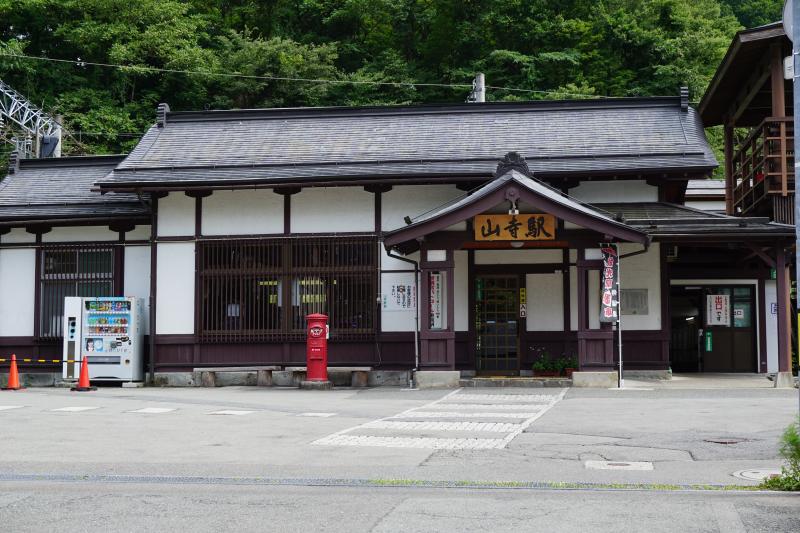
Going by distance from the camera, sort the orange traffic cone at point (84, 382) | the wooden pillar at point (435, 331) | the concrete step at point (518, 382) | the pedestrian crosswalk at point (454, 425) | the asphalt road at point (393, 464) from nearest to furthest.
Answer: the asphalt road at point (393, 464), the pedestrian crosswalk at point (454, 425), the concrete step at point (518, 382), the wooden pillar at point (435, 331), the orange traffic cone at point (84, 382)

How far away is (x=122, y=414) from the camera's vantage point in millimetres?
14266

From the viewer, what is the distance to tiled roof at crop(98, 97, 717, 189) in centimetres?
2036

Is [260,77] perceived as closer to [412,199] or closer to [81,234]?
[81,234]

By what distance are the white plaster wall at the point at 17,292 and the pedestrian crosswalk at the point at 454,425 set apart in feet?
37.6

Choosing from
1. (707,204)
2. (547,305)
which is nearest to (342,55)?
(707,204)

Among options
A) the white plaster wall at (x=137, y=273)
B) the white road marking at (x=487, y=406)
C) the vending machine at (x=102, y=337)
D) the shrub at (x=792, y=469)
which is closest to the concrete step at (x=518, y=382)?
the white road marking at (x=487, y=406)

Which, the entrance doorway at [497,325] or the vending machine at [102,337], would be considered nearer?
the entrance doorway at [497,325]

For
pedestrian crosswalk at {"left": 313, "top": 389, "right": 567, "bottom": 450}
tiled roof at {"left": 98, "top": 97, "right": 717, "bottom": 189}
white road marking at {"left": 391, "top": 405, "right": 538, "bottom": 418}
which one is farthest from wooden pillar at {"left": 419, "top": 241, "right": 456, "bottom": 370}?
white road marking at {"left": 391, "top": 405, "right": 538, "bottom": 418}

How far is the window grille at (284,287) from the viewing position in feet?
67.9

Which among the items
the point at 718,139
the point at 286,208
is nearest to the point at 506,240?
the point at 286,208

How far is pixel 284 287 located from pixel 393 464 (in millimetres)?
12058

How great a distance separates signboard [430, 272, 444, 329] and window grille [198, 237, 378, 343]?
1757 millimetres

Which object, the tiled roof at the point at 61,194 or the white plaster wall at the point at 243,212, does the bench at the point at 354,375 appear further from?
the tiled roof at the point at 61,194

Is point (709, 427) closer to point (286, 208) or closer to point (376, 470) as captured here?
point (376, 470)
